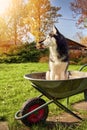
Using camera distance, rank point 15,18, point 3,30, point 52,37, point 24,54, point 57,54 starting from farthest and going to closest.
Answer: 1. point 15,18
2. point 3,30
3. point 24,54
4. point 57,54
5. point 52,37

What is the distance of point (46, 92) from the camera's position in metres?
4.27

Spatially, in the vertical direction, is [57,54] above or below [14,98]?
above

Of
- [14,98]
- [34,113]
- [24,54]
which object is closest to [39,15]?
[24,54]

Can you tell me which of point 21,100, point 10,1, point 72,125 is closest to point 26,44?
point 10,1

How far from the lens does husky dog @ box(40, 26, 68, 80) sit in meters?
4.08

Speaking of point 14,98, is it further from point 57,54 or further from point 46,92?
point 57,54

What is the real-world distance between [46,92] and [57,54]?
492 mm

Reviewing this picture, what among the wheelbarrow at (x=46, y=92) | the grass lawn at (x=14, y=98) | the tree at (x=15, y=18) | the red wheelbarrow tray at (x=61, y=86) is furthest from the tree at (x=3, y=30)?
the red wheelbarrow tray at (x=61, y=86)

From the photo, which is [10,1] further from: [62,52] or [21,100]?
[62,52]

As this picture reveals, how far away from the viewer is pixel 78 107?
18.7 ft

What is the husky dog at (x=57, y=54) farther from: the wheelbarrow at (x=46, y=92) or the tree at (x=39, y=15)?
the tree at (x=39, y=15)

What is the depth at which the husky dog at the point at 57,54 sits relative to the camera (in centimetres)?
408

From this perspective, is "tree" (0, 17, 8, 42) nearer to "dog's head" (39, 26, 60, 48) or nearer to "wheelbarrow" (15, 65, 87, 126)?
"wheelbarrow" (15, 65, 87, 126)

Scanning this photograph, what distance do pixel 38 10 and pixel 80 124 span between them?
22133 millimetres
